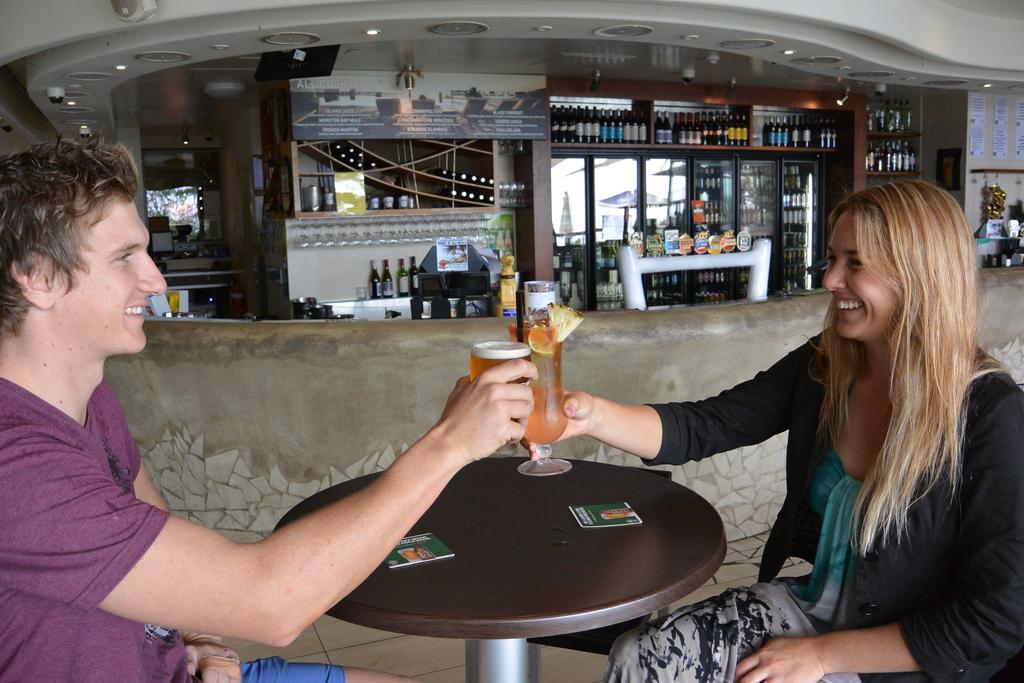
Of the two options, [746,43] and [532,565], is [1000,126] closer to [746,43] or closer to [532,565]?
[746,43]

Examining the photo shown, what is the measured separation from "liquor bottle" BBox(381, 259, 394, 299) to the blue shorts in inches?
229

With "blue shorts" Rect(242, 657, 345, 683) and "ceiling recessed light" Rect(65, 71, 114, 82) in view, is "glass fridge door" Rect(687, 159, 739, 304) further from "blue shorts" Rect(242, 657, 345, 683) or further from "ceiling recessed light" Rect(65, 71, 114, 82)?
"blue shorts" Rect(242, 657, 345, 683)

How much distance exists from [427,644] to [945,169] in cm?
824

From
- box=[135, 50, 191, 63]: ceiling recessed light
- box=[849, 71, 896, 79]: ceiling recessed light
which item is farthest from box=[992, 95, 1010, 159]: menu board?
box=[135, 50, 191, 63]: ceiling recessed light

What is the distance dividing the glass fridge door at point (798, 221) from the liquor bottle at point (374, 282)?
13.3 feet

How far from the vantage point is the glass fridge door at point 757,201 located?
8.59 meters

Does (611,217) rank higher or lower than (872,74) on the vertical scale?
lower

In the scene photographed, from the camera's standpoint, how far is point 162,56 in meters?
5.01

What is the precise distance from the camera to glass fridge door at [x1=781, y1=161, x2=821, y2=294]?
28.9 feet

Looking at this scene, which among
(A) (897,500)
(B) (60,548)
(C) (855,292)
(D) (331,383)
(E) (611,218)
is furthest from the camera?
(E) (611,218)

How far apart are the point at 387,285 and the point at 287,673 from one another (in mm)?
5915

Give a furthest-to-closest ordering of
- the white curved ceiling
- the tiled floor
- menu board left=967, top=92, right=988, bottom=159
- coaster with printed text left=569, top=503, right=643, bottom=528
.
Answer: menu board left=967, top=92, right=988, bottom=159 → the white curved ceiling → the tiled floor → coaster with printed text left=569, top=503, right=643, bottom=528

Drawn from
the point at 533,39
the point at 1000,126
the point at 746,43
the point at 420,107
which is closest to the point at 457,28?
the point at 533,39

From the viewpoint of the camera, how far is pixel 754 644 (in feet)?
5.01
